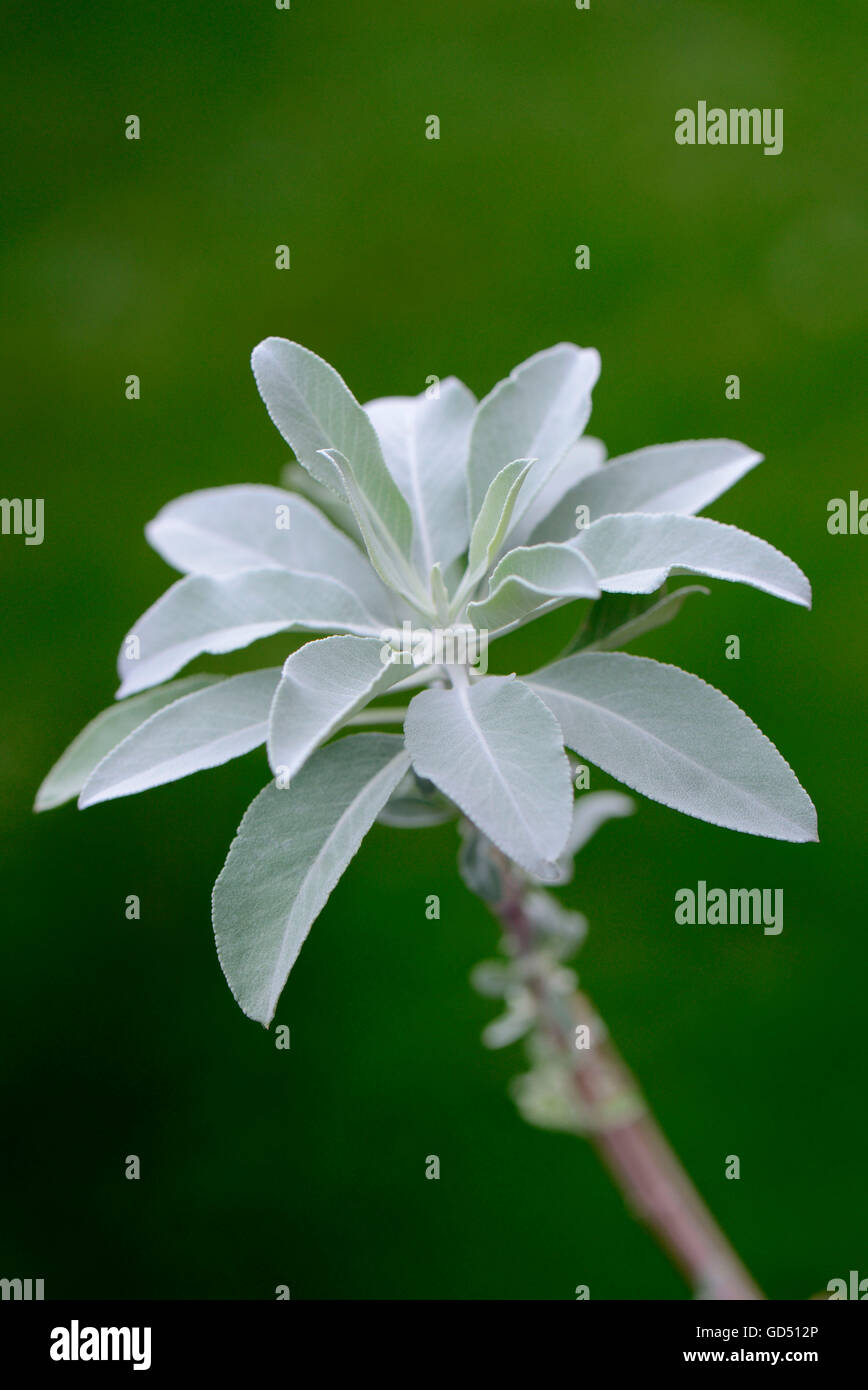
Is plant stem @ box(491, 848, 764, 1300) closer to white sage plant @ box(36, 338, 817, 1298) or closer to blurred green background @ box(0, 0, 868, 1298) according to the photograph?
white sage plant @ box(36, 338, 817, 1298)

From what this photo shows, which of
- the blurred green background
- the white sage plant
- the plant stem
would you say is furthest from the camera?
the blurred green background

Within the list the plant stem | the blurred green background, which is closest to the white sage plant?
the plant stem

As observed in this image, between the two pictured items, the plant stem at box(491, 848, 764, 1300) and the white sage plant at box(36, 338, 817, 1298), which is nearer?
the white sage plant at box(36, 338, 817, 1298)

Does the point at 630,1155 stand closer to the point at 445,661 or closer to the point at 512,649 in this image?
the point at 445,661

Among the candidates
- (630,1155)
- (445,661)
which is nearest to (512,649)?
(630,1155)

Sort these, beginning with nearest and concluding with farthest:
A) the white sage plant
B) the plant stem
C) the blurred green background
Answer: the white sage plant → the plant stem → the blurred green background

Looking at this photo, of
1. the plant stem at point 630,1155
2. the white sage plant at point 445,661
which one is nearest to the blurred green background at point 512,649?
the plant stem at point 630,1155
